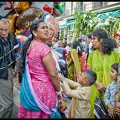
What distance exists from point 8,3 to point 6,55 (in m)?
0.72

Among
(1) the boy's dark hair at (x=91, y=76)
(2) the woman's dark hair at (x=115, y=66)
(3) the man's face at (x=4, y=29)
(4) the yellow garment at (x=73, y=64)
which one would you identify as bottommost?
(4) the yellow garment at (x=73, y=64)

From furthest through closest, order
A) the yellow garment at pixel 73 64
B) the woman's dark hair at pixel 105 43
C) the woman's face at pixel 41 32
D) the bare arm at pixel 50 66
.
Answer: the yellow garment at pixel 73 64 → the woman's dark hair at pixel 105 43 → the woman's face at pixel 41 32 → the bare arm at pixel 50 66

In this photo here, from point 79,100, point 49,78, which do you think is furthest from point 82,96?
point 49,78

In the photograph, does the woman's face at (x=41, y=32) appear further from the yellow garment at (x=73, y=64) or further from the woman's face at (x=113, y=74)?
the yellow garment at (x=73, y=64)

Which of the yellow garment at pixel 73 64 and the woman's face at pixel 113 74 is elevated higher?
the woman's face at pixel 113 74

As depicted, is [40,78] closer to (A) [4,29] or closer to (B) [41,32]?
(B) [41,32]

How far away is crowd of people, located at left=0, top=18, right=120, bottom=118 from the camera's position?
7.87 feet

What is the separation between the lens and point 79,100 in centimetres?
285

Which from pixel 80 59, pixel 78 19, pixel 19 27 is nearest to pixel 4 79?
pixel 19 27

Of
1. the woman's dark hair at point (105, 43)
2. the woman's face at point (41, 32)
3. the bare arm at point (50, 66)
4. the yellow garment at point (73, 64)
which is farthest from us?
the yellow garment at point (73, 64)

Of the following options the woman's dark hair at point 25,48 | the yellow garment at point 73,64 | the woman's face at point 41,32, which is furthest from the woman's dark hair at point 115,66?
the yellow garment at point 73,64

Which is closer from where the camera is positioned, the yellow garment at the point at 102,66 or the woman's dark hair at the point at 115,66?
the woman's dark hair at the point at 115,66

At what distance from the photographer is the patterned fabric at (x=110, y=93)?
2.86 metres

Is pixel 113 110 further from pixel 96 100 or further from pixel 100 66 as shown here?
pixel 100 66
